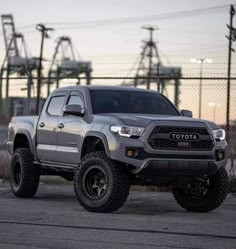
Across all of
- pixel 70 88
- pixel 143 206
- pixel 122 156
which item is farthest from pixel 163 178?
pixel 70 88

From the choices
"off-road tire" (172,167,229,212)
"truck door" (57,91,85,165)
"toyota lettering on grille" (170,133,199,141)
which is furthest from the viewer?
"truck door" (57,91,85,165)

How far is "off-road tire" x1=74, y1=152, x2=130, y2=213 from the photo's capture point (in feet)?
34.1

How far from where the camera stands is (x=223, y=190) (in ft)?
36.5

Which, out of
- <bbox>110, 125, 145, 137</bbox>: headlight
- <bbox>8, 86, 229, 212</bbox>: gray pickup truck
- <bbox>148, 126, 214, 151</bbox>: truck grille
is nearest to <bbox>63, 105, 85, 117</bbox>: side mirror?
<bbox>8, 86, 229, 212</bbox>: gray pickup truck

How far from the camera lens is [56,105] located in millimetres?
12516

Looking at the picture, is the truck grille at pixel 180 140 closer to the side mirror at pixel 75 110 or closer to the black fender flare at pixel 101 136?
the black fender flare at pixel 101 136

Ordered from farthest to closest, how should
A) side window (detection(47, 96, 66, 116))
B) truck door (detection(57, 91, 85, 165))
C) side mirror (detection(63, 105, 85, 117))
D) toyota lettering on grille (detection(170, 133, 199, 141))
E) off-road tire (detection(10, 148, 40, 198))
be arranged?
off-road tire (detection(10, 148, 40, 198))
side window (detection(47, 96, 66, 116))
truck door (detection(57, 91, 85, 165))
side mirror (detection(63, 105, 85, 117))
toyota lettering on grille (detection(170, 133, 199, 141))

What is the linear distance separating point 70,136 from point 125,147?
1505mm

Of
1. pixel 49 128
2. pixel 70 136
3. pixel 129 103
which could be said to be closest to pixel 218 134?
pixel 129 103

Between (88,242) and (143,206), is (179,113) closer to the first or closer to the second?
(143,206)

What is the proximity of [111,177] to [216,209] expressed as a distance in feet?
7.45

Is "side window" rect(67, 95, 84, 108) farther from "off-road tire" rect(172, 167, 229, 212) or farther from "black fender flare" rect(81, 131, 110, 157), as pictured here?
"off-road tire" rect(172, 167, 229, 212)

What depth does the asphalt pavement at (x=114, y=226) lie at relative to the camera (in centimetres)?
783

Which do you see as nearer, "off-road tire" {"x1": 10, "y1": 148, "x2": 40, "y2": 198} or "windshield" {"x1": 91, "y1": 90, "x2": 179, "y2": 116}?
"windshield" {"x1": 91, "y1": 90, "x2": 179, "y2": 116}
